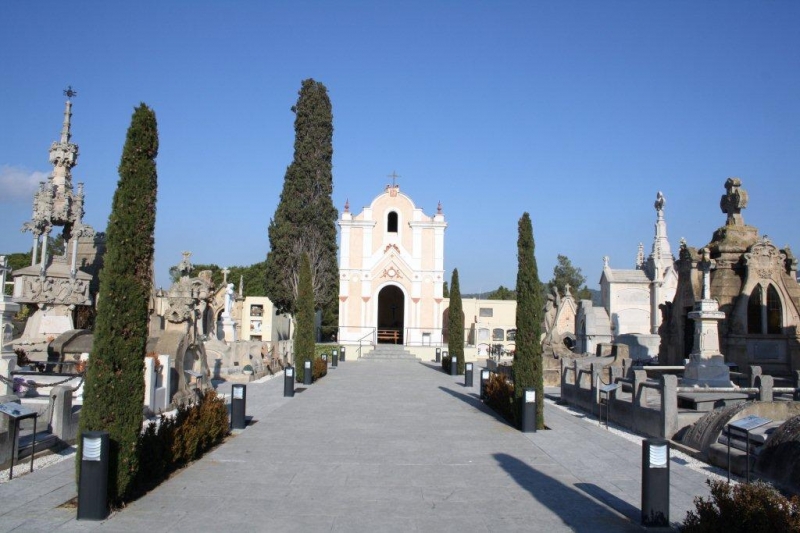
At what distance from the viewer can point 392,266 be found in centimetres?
4556

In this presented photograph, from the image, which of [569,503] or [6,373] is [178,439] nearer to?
[6,373]

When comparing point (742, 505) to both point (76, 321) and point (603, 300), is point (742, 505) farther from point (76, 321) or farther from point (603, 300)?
point (603, 300)

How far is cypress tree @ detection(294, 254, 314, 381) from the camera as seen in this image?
24094mm

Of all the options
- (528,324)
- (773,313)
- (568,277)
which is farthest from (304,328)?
(568,277)

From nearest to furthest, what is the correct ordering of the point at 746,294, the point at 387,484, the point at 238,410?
1. the point at 387,484
2. the point at 238,410
3. the point at 746,294

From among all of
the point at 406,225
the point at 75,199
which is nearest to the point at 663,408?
the point at 75,199

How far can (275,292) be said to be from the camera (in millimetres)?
41594

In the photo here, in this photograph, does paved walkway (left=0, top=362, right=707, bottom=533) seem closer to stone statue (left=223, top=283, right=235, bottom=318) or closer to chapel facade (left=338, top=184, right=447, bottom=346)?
stone statue (left=223, top=283, right=235, bottom=318)

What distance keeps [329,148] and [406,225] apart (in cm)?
800

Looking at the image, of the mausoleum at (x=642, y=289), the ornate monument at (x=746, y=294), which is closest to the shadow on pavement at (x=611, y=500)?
the ornate monument at (x=746, y=294)

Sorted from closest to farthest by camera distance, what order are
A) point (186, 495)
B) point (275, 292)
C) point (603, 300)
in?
point (186, 495), point (275, 292), point (603, 300)

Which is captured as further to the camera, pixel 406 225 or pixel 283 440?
pixel 406 225

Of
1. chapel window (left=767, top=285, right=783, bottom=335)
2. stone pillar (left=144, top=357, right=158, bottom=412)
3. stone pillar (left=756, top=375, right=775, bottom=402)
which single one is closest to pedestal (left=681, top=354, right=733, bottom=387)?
stone pillar (left=756, top=375, right=775, bottom=402)

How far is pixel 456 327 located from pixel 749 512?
25.5 metres
